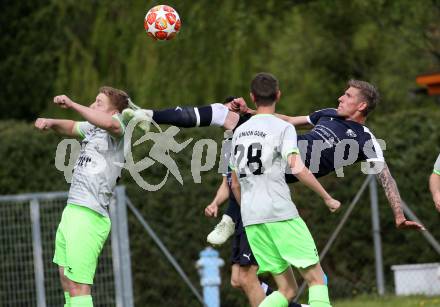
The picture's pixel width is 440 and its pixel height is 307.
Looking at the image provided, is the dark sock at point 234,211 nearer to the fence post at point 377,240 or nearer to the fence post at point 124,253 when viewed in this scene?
the fence post at point 124,253

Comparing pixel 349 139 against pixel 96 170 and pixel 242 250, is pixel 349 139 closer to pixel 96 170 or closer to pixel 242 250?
pixel 242 250

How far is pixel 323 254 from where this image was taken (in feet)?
44.9

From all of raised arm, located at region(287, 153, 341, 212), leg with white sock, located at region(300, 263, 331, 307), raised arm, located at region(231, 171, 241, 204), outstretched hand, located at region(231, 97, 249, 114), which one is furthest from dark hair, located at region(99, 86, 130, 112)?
leg with white sock, located at region(300, 263, 331, 307)

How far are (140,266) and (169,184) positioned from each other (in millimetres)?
1151

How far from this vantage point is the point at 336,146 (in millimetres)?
8672

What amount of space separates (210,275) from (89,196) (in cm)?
435

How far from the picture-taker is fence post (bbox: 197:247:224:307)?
41.4 feet

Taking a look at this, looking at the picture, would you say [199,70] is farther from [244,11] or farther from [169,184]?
[169,184]

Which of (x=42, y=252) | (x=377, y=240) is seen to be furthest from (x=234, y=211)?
(x=377, y=240)

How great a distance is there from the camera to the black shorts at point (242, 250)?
9.16 meters

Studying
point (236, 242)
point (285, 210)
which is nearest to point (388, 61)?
point (236, 242)

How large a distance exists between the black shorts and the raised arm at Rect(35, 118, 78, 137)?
1685mm

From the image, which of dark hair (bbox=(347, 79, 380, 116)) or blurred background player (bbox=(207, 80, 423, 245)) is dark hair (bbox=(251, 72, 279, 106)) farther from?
dark hair (bbox=(347, 79, 380, 116))

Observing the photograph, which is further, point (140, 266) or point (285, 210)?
point (140, 266)
